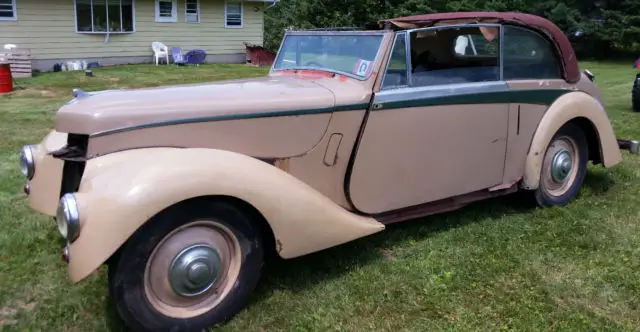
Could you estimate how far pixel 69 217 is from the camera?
2.46 metres

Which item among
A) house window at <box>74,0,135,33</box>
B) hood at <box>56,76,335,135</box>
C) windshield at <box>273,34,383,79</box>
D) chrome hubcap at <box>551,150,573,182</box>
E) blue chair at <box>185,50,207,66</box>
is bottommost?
chrome hubcap at <box>551,150,573,182</box>

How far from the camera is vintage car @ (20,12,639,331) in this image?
2.66 meters

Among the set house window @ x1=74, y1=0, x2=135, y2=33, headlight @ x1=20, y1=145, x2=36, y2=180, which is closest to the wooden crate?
house window @ x1=74, y1=0, x2=135, y2=33

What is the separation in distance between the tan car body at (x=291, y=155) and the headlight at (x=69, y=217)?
0.03 m

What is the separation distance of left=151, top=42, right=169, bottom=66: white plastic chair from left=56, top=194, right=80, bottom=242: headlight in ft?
53.6

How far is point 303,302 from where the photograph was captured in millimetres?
3186

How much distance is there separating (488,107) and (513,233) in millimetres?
1000

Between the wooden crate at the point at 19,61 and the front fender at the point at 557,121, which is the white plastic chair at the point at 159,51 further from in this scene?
the front fender at the point at 557,121

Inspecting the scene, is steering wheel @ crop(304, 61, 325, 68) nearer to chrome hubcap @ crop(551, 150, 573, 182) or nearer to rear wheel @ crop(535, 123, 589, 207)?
rear wheel @ crop(535, 123, 589, 207)

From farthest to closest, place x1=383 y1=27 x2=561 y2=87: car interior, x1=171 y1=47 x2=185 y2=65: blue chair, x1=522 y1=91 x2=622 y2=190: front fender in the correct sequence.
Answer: x1=171 y1=47 x2=185 y2=65: blue chair, x1=522 y1=91 x2=622 y2=190: front fender, x1=383 y1=27 x2=561 y2=87: car interior

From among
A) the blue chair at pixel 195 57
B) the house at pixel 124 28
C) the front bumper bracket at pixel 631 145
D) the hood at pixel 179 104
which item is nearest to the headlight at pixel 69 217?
the hood at pixel 179 104

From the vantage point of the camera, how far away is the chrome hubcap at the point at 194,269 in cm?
277

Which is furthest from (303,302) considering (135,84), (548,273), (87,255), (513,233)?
(135,84)

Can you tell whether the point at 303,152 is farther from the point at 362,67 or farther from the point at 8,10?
the point at 8,10
